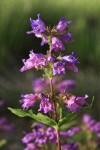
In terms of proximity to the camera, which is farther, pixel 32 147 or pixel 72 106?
pixel 32 147

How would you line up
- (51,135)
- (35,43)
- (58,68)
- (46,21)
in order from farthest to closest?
(46,21) < (35,43) < (51,135) < (58,68)

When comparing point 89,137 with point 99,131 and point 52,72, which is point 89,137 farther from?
point 52,72

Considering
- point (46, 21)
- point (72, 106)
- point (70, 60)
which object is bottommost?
point (72, 106)

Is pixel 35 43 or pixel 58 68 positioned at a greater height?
pixel 35 43

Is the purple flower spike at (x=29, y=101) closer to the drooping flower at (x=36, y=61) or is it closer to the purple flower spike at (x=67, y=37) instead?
the drooping flower at (x=36, y=61)

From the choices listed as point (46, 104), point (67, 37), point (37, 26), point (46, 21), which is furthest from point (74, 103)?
point (46, 21)

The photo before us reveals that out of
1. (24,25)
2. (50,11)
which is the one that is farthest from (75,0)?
(24,25)

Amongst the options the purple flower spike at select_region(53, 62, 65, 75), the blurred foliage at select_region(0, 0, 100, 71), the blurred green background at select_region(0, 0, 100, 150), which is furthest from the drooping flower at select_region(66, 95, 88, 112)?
the blurred foliage at select_region(0, 0, 100, 71)

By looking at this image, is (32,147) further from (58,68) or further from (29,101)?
(58,68)

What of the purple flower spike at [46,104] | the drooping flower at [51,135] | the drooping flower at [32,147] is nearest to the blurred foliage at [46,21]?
the drooping flower at [32,147]
